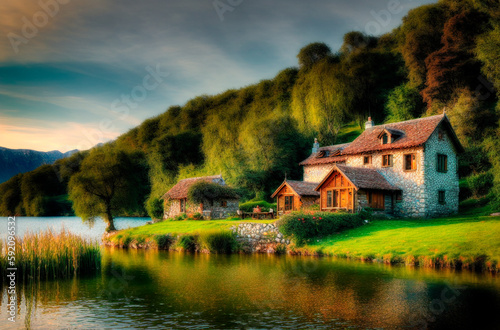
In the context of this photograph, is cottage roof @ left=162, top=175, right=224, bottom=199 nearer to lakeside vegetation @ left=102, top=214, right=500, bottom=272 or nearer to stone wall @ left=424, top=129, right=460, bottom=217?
lakeside vegetation @ left=102, top=214, right=500, bottom=272

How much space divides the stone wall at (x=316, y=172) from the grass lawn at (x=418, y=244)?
18.1m

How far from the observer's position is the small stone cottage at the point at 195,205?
45375 mm

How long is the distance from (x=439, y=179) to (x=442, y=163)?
1.67m

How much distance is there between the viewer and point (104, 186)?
43.0 m

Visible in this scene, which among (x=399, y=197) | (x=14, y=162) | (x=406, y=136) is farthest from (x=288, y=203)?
(x=14, y=162)

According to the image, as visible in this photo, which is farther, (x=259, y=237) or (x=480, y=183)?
(x=480, y=183)

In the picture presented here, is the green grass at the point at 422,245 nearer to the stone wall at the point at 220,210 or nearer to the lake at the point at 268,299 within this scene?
the lake at the point at 268,299

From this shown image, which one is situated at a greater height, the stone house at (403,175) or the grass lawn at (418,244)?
the stone house at (403,175)

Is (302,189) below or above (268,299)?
above

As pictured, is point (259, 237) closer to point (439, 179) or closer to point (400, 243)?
point (400, 243)

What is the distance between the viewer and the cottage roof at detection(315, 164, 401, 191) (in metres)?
32.5

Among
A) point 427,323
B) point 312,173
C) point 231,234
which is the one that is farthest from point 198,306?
point 312,173

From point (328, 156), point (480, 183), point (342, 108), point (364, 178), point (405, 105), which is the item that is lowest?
point (480, 183)

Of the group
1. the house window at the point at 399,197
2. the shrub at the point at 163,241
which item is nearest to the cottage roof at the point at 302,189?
the house window at the point at 399,197
